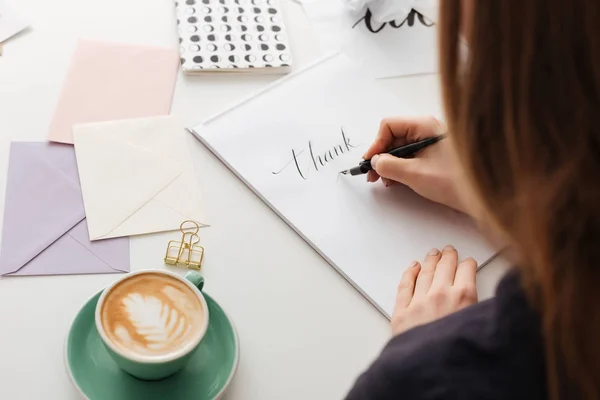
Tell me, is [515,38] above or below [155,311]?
above

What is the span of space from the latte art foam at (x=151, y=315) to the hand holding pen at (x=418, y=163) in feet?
0.88

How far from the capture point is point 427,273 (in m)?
0.70

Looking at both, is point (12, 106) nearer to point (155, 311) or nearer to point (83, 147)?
point (83, 147)

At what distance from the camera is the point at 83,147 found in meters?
0.75

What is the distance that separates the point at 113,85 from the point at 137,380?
0.36 m

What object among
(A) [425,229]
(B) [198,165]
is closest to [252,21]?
(B) [198,165]

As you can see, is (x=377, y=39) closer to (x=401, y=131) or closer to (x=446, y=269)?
(x=401, y=131)

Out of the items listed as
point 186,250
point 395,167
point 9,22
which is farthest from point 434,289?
point 9,22

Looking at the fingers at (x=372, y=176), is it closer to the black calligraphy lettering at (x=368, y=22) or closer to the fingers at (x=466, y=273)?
the fingers at (x=466, y=273)

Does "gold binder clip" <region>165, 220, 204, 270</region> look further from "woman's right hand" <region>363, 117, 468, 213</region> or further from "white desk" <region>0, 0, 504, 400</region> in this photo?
"woman's right hand" <region>363, 117, 468, 213</region>

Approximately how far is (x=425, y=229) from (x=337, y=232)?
0.10m

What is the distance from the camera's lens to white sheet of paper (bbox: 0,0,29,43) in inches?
32.5

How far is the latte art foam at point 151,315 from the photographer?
57 centimetres

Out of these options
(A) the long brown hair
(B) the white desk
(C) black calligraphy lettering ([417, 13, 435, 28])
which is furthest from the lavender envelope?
(C) black calligraphy lettering ([417, 13, 435, 28])
